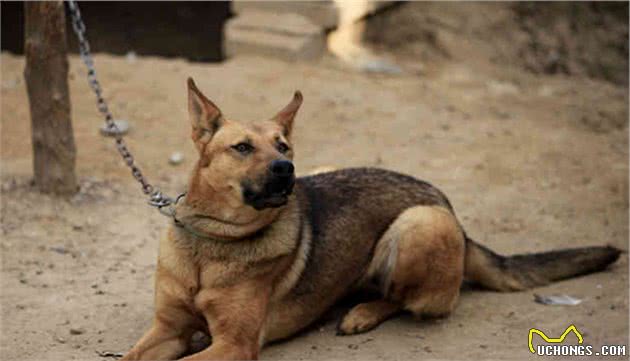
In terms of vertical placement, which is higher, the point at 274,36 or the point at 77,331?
the point at 274,36

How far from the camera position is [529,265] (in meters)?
6.90

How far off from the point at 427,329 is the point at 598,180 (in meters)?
3.29

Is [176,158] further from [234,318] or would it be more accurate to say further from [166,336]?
[234,318]

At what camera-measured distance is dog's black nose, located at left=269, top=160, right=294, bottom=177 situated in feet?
17.1

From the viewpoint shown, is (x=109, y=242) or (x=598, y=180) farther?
(x=598, y=180)

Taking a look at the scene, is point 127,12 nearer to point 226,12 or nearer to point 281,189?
point 226,12

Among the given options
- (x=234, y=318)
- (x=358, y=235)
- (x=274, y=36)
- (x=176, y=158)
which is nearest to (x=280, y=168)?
(x=234, y=318)

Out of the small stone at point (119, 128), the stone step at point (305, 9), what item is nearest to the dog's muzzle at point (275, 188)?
the small stone at point (119, 128)

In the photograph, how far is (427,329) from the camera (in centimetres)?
629

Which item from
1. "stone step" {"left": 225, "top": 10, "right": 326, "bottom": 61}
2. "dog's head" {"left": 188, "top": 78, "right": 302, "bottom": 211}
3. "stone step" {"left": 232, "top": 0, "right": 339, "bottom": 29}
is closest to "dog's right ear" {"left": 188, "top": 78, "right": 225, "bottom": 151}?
"dog's head" {"left": 188, "top": 78, "right": 302, "bottom": 211}

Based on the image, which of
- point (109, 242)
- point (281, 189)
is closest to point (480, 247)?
point (281, 189)

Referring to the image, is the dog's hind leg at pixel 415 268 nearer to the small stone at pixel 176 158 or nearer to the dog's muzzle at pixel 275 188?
the dog's muzzle at pixel 275 188

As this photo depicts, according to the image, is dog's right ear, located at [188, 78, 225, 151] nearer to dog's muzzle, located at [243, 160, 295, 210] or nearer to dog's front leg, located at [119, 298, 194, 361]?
dog's muzzle, located at [243, 160, 295, 210]

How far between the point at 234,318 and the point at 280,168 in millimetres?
820
